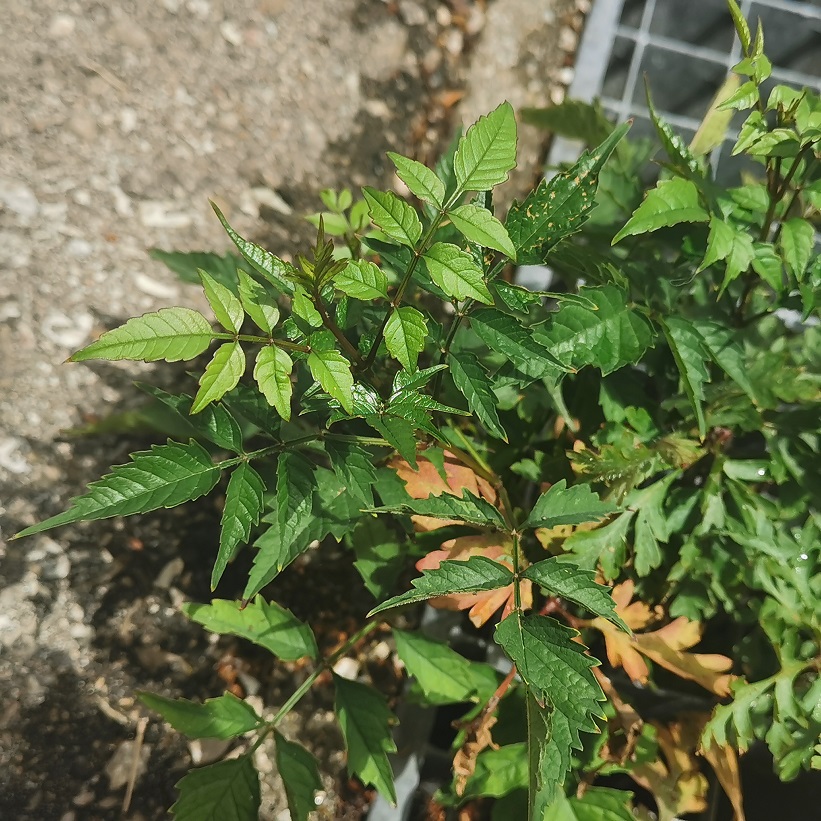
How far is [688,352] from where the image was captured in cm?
99

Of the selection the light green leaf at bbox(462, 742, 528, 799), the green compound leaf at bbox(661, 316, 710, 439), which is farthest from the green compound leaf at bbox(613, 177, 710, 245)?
the light green leaf at bbox(462, 742, 528, 799)

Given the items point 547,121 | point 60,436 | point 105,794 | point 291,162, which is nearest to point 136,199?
point 291,162

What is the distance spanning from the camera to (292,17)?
180 centimetres

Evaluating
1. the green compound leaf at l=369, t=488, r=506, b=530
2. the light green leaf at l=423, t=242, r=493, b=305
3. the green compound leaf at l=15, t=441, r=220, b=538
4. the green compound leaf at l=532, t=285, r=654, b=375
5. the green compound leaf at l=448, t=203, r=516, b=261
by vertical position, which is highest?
the green compound leaf at l=448, t=203, r=516, b=261

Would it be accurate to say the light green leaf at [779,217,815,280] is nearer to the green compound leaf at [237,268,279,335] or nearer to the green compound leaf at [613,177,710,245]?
the green compound leaf at [613,177,710,245]

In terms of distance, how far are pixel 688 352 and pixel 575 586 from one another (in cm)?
38

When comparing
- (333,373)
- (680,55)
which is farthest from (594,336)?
(680,55)

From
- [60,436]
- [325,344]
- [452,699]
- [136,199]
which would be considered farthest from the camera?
[136,199]

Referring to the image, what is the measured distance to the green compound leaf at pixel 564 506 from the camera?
0.91m

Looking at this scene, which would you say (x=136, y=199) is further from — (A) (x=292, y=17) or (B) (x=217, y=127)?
(A) (x=292, y=17)

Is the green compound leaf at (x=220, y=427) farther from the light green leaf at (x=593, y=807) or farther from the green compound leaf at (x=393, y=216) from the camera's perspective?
the light green leaf at (x=593, y=807)

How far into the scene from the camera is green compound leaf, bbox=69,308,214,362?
65 centimetres

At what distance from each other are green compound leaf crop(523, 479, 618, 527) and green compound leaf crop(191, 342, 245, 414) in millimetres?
449

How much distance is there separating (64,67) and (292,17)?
0.58 meters
